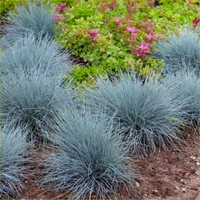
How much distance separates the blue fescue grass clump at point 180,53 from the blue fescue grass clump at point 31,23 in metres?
1.62

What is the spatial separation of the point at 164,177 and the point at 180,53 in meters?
2.06

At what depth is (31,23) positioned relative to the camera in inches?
224

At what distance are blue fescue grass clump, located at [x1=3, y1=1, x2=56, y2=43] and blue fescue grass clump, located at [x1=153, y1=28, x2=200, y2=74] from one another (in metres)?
1.62

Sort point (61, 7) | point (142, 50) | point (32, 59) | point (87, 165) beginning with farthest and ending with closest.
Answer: point (61, 7) → point (142, 50) → point (32, 59) → point (87, 165)

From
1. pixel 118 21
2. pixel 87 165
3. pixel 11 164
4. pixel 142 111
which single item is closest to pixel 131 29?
pixel 118 21

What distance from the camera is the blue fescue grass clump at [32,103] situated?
359 cm

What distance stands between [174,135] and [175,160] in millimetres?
333

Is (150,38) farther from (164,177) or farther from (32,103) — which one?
(164,177)

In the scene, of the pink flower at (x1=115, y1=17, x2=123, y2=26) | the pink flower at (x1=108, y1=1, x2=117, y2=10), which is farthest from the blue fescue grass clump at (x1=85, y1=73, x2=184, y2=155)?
the pink flower at (x1=108, y1=1, x2=117, y2=10)

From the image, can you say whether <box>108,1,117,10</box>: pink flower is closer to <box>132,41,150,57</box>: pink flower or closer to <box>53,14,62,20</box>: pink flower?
<box>53,14,62,20</box>: pink flower

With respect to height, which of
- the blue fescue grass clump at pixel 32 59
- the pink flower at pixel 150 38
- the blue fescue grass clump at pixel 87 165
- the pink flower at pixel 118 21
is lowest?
the blue fescue grass clump at pixel 87 165

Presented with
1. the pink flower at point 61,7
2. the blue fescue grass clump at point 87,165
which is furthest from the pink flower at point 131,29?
the blue fescue grass clump at point 87,165

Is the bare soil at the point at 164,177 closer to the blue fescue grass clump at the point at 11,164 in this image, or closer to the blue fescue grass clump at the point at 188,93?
the blue fescue grass clump at the point at 11,164

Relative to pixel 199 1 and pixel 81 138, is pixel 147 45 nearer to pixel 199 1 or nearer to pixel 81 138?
pixel 81 138
